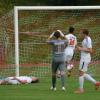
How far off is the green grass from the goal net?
3.49m

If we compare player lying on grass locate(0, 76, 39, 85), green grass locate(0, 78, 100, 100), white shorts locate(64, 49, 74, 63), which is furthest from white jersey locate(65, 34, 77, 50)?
player lying on grass locate(0, 76, 39, 85)

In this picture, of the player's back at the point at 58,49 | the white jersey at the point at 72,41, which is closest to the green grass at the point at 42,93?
the player's back at the point at 58,49

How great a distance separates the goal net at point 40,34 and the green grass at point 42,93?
3.49 meters

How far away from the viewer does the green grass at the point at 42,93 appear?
18594mm

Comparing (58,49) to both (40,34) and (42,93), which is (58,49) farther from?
(40,34)

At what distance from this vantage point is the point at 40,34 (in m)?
27.4

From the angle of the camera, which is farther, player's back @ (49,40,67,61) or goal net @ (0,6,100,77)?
goal net @ (0,6,100,77)

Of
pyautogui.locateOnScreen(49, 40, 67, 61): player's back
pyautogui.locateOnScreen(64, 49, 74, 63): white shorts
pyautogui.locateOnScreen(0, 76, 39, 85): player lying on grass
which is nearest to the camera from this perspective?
pyautogui.locateOnScreen(49, 40, 67, 61): player's back

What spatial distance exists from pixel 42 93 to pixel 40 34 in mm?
8000

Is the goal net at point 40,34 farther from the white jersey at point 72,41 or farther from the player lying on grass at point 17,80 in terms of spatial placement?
the player lying on grass at point 17,80

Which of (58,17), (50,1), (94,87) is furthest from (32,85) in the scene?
(50,1)

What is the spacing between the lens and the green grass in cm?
1859

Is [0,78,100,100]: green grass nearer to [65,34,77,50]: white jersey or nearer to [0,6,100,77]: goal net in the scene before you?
[65,34,77,50]: white jersey

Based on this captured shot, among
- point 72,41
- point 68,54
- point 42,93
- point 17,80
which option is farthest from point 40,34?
point 42,93
